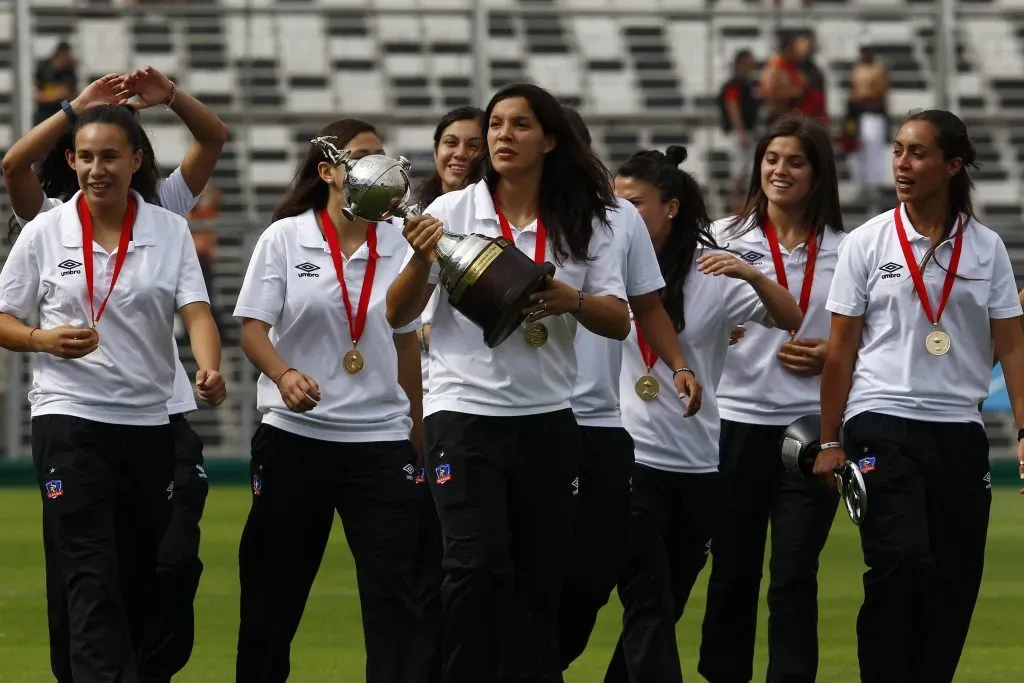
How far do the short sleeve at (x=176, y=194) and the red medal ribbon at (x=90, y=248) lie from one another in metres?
0.88

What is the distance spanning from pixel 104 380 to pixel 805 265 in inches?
120

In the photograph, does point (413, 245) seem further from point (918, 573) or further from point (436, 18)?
point (436, 18)

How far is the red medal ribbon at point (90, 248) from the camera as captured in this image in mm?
6516

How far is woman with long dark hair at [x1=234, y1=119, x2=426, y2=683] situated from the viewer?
6.83m

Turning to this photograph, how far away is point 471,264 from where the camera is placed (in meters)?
5.82

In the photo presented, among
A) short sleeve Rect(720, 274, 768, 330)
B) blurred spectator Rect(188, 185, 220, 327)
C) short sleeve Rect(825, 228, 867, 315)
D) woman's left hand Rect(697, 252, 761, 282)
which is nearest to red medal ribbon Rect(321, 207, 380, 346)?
woman's left hand Rect(697, 252, 761, 282)

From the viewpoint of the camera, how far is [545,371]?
622 centimetres

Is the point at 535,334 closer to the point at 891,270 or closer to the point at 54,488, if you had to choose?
the point at 891,270

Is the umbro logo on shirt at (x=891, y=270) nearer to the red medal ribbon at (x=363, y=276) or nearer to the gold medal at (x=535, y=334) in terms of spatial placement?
the gold medal at (x=535, y=334)

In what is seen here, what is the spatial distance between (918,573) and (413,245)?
6.79 ft

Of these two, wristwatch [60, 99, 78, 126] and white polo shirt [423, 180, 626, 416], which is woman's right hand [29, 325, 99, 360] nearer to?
white polo shirt [423, 180, 626, 416]

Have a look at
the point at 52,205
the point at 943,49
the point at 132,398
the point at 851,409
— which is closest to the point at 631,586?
the point at 851,409

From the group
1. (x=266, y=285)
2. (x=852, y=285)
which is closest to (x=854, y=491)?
(x=852, y=285)

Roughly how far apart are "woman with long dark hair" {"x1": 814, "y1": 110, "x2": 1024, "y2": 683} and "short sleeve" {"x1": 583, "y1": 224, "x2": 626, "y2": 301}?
922mm
